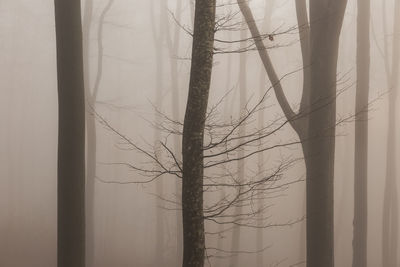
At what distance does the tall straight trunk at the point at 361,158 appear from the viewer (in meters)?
5.32

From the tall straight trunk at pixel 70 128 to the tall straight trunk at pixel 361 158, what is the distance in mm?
3190

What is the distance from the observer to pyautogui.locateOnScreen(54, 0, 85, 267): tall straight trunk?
474cm

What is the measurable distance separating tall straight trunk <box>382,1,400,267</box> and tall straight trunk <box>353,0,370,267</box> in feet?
0.77


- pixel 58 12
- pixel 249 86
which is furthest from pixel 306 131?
pixel 58 12

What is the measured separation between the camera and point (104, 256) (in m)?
5.80

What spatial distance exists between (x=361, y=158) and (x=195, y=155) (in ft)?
9.11

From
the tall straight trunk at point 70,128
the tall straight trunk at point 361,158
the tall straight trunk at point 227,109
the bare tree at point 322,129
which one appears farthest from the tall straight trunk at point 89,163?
the tall straight trunk at point 361,158

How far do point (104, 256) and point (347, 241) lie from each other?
3.05 metres

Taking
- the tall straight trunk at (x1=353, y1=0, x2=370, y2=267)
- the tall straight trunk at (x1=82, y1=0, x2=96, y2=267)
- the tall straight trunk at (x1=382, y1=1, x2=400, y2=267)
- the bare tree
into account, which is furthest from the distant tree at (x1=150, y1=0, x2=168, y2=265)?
the tall straight trunk at (x1=382, y1=1, x2=400, y2=267)

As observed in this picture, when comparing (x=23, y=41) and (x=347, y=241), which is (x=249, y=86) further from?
(x=23, y=41)

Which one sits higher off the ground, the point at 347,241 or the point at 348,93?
the point at 348,93

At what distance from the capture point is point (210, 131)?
17.4 feet

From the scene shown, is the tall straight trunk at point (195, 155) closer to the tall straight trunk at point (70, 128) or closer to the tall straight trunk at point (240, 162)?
the tall straight trunk at point (70, 128)

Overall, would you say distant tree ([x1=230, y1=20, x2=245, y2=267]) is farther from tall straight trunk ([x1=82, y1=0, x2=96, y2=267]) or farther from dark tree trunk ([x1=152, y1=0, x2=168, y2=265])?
tall straight trunk ([x1=82, y1=0, x2=96, y2=267])
